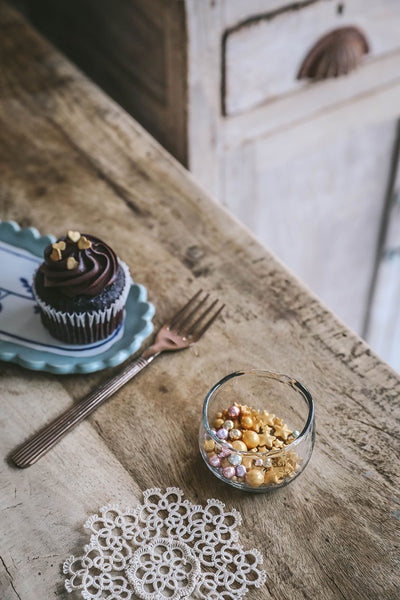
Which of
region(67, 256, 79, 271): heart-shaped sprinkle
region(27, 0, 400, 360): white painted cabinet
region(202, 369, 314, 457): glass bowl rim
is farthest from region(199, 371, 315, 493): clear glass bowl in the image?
region(27, 0, 400, 360): white painted cabinet

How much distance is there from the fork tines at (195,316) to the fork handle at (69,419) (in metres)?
0.07

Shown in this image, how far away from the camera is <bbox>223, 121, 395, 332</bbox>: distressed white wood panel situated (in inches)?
67.9

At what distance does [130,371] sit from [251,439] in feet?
0.68

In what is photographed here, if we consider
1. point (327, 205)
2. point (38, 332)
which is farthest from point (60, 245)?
point (327, 205)

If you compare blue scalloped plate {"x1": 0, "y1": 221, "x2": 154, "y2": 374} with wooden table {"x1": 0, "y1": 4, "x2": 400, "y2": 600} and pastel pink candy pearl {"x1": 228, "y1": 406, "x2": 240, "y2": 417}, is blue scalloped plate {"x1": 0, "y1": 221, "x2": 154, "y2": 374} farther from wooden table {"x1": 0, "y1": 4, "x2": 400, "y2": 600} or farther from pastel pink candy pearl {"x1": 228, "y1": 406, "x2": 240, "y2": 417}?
pastel pink candy pearl {"x1": 228, "y1": 406, "x2": 240, "y2": 417}

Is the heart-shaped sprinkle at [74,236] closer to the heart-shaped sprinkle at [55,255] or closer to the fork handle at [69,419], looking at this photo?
the heart-shaped sprinkle at [55,255]

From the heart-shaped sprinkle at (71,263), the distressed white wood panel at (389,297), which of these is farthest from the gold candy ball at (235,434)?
the distressed white wood panel at (389,297)

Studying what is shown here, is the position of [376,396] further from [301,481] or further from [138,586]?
[138,586]

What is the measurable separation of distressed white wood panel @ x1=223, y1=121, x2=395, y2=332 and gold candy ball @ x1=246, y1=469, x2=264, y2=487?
1035mm

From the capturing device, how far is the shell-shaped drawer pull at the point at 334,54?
4.98ft

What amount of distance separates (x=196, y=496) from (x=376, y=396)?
28 centimetres

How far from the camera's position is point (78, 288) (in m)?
0.86

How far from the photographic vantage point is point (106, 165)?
4.03 ft

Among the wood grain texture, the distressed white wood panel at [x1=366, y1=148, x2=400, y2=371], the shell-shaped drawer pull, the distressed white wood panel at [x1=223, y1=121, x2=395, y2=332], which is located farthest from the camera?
the distressed white wood panel at [x1=366, y1=148, x2=400, y2=371]
